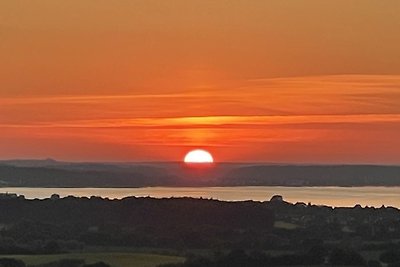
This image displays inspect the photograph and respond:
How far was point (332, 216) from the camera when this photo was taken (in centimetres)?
7850

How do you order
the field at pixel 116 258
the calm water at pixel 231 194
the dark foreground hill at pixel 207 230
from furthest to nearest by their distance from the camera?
the calm water at pixel 231 194 < the dark foreground hill at pixel 207 230 < the field at pixel 116 258

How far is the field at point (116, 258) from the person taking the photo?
38.4 m

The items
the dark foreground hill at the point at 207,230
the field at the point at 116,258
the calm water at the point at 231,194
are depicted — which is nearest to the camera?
the field at the point at 116,258

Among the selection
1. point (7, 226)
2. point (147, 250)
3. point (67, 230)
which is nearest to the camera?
point (147, 250)

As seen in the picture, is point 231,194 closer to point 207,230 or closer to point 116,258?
point 207,230

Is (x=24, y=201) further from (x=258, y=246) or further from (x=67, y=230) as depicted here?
(x=258, y=246)

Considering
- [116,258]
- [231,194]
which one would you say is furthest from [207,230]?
[231,194]

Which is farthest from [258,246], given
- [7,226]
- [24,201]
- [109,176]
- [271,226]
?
[109,176]

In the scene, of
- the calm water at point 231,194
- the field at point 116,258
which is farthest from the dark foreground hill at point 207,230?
the calm water at point 231,194

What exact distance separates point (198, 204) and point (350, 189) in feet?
322

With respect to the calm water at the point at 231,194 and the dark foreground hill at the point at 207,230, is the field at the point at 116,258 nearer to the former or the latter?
the dark foreground hill at the point at 207,230

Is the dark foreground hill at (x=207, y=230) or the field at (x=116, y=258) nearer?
the field at (x=116, y=258)

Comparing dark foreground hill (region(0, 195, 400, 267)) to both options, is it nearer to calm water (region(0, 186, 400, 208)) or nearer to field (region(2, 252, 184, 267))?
field (region(2, 252, 184, 267))

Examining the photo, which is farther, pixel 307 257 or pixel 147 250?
pixel 147 250
